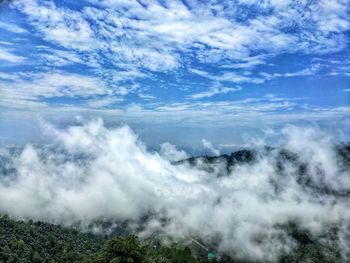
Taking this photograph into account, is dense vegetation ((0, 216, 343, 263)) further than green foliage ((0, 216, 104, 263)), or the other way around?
green foliage ((0, 216, 104, 263))

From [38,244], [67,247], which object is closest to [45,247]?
[38,244]

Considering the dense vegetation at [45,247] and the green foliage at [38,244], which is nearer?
the dense vegetation at [45,247]

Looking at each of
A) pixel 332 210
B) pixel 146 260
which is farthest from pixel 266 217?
pixel 146 260

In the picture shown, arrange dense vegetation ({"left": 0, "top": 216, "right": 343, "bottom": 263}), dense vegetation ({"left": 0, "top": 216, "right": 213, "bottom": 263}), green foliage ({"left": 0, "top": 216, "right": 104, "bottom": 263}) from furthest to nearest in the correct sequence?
green foliage ({"left": 0, "top": 216, "right": 104, "bottom": 263}) → dense vegetation ({"left": 0, "top": 216, "right": 343, "bottom": 263}) → dense vegetation ({"left": 0, "top": 216, "right": 213, "bottom": 263})

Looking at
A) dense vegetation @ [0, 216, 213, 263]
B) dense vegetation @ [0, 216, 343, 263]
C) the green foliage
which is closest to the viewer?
dense vegetation @ [0, 216, 213, 263]

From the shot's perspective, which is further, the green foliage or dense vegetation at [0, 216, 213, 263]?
the green foliage

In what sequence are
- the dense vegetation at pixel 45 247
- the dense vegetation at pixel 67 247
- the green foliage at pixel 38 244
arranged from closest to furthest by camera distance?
1. the dense vegetation at pixel 45 247
2. the dense vegetation at pixel 67 247
3. the green foliage at pixel 38 244

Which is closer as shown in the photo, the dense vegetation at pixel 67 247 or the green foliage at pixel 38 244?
the dense vegetation at pixel 67 247

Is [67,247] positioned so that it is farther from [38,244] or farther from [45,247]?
[38,244]

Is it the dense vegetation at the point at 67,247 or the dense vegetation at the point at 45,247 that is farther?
the dense vegetation at the point at 67,247

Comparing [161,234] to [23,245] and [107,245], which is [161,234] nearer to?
[23,245]

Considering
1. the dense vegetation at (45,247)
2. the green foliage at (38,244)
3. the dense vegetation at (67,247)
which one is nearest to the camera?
the dense vegetation at (45,247)
